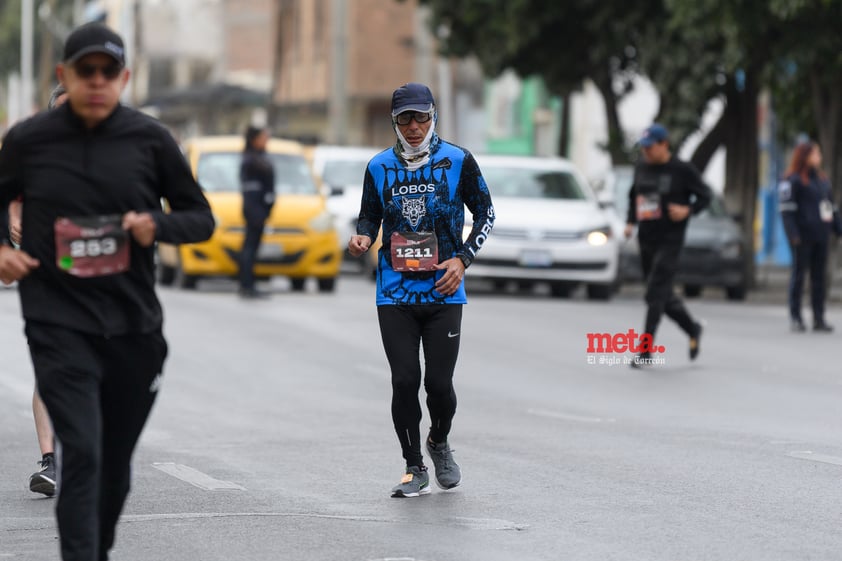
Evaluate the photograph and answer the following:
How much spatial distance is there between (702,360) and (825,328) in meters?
3.75

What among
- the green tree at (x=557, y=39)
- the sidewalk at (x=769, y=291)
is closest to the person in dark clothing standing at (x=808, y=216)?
the sidewalk at (x=769, y=291)

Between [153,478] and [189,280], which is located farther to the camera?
[189,280]

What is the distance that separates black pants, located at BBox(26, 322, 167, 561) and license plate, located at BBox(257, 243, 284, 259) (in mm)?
18465

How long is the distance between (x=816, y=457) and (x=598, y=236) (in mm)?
14706

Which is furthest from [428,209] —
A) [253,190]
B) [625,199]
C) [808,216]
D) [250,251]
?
[625,199]

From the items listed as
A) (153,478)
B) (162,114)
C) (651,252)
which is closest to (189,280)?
(651,252)

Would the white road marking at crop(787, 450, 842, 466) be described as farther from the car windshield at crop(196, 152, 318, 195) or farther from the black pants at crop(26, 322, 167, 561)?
the car windshield at crop(196, 152, 318, 195)

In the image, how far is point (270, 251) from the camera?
2506cm

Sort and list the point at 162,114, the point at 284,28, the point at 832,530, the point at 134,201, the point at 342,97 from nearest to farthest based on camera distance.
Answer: the point at 134,201 < the point at 832,530 < the point at 342,97 < the point at 284,28 < the point at 162,114

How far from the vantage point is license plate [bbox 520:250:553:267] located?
2500cm

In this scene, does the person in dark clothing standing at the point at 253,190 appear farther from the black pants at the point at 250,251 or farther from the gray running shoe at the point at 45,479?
the gray running shoe at the point at 45,479

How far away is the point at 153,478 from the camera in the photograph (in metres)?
10.1

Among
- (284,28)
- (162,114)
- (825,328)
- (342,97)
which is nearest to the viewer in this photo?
(825,328)

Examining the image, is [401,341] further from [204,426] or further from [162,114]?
[162,114]
